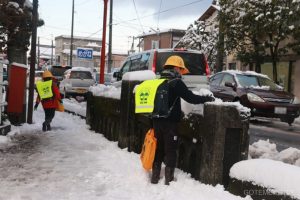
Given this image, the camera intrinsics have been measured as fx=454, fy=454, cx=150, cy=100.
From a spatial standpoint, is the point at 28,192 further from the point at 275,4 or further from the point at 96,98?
the point at 275,4

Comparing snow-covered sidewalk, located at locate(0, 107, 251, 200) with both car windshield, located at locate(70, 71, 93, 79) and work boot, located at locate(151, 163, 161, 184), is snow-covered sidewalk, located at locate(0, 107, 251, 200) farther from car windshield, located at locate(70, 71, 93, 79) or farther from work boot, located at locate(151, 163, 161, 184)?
car windshield, located at locate(70, 71, 93, 79)

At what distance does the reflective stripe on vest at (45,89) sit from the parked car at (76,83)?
484 inches

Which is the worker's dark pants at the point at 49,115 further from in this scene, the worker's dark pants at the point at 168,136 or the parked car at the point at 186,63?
the worker's dark pants at the point at 168,136

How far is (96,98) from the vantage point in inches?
444

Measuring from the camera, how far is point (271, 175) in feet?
15.6

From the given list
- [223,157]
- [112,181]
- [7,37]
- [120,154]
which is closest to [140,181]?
[112,181]

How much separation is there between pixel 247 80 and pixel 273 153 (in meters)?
8.75

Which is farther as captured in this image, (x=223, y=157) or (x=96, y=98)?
(x=96, y=98)

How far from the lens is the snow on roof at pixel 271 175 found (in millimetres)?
4496

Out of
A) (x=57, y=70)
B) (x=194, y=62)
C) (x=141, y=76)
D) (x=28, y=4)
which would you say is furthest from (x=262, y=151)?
(x=57, y=70)

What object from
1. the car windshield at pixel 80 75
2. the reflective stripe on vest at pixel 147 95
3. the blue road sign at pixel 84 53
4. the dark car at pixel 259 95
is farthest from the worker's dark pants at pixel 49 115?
the blue road sign at pixel 84 53

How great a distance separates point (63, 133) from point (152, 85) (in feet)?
17.2

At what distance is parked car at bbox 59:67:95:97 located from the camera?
23.6 meters

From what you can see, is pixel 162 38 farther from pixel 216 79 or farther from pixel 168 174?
pixel 168 174
